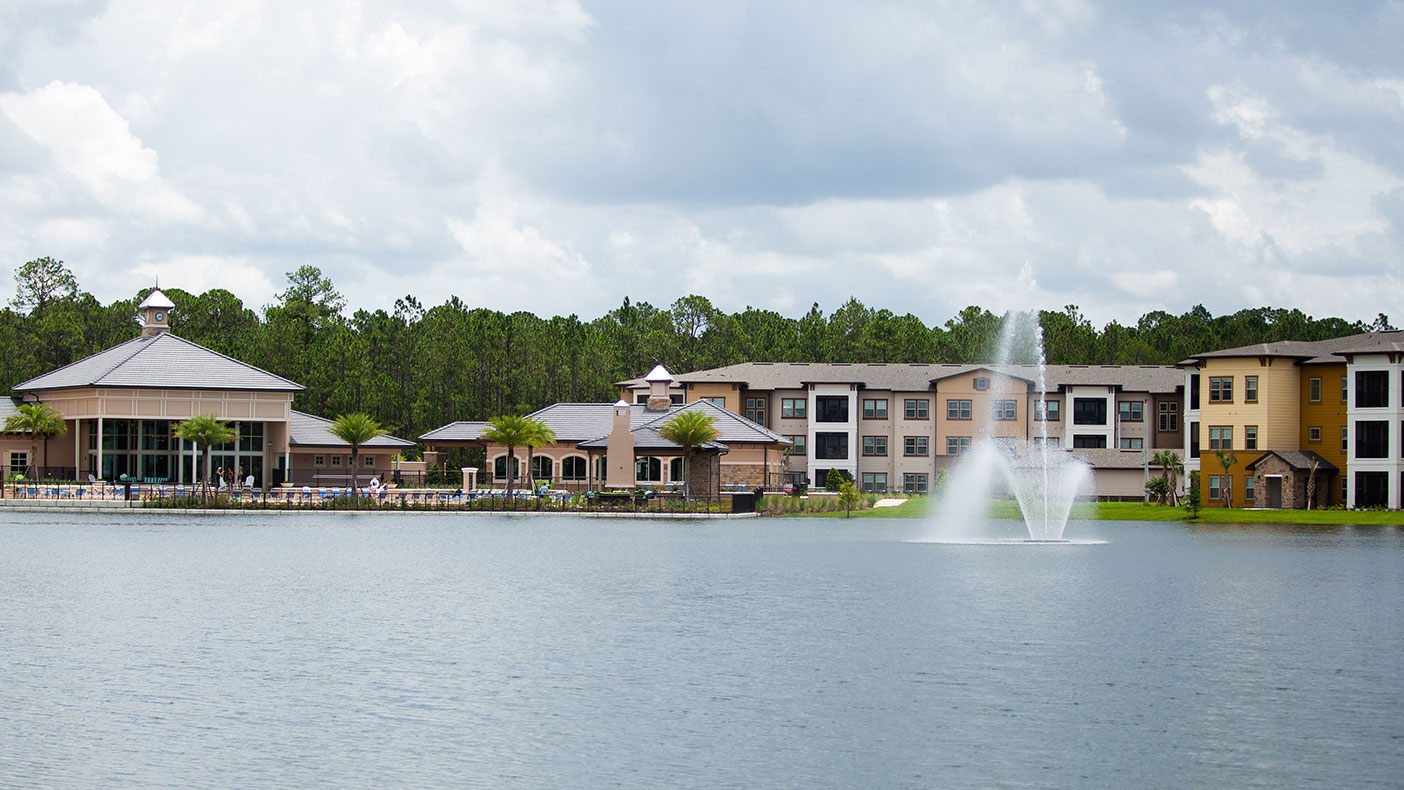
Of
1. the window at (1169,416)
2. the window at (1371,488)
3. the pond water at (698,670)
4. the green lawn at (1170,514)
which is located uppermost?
the window at (1169,416)

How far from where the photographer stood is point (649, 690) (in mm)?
27891

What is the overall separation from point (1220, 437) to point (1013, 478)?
39.5 ft

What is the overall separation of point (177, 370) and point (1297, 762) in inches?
3387

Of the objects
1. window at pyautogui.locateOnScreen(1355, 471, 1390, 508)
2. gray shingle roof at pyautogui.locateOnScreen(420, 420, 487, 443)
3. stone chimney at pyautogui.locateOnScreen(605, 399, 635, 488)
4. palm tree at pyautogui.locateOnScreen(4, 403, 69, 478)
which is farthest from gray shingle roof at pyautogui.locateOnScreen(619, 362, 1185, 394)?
palm tree at pyautogui.locateOnScreen(4, 403, 69, 478)

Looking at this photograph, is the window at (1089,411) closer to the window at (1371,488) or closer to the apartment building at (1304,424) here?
the apartment building at (1304,424)

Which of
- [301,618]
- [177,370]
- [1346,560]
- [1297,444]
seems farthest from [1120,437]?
[301,618]

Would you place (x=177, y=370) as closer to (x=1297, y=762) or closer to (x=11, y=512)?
(x=11, y=512)

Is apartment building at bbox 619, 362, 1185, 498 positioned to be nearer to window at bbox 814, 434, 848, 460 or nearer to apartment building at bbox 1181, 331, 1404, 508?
window at bbox 814, 434, 848, 460

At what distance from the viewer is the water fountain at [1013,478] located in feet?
255

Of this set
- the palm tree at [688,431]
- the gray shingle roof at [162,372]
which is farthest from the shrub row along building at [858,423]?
the palm tree at [688,431]

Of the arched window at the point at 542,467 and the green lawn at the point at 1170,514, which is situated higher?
the arched window at the point at 542,467

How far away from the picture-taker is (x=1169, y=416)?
106062 millimetres

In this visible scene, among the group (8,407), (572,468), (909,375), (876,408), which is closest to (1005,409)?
(909,375)

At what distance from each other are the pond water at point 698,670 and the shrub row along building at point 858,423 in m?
31.6
